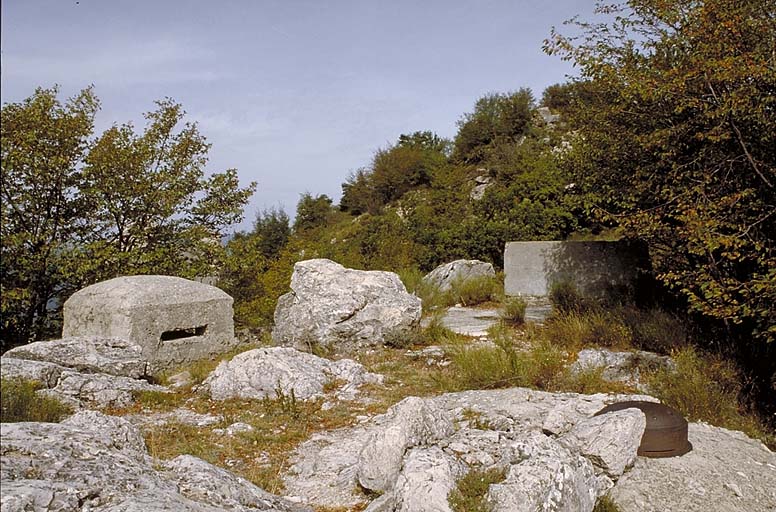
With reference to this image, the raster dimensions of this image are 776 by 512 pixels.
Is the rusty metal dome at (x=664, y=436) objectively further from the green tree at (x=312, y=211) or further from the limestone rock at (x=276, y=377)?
the green tree at (x=312, y=211)

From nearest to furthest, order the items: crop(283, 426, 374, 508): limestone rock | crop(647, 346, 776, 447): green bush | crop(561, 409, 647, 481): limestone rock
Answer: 1. crop(283, 426, 374, 508): limestone rock
2. crop(561, 409, 647, 481): limestone rock
3. crop(647, 346, 776, 447): green bush

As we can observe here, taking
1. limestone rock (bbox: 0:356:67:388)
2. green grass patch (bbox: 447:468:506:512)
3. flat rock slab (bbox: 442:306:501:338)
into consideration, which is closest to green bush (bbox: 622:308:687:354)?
flat rock slab (bbox: 442:306:501:338)

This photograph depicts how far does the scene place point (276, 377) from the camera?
653 centimetres

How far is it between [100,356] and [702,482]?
16.7ft

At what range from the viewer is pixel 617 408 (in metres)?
5.08

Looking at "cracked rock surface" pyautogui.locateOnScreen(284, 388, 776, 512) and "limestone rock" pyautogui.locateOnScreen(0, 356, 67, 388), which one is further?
"cracked rock surface" pyautogui.locateOnScreen(284, 388, 776, 512)

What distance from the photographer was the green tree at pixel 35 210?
6.57 feet

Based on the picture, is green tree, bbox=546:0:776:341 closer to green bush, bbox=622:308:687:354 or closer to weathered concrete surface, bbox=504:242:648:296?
green bush, bbox=622:308:687:354

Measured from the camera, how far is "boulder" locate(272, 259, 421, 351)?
866 cm

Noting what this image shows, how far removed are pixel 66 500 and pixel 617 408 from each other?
4193mm

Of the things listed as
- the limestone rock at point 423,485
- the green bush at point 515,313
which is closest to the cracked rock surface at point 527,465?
the limestone rock at point 423,485

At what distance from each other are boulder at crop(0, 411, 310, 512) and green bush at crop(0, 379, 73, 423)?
0.05m

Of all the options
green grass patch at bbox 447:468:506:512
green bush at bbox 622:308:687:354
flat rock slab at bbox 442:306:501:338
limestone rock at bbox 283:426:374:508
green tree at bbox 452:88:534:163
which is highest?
green tree at bbox 452:88:534:163

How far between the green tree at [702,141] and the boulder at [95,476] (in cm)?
499
